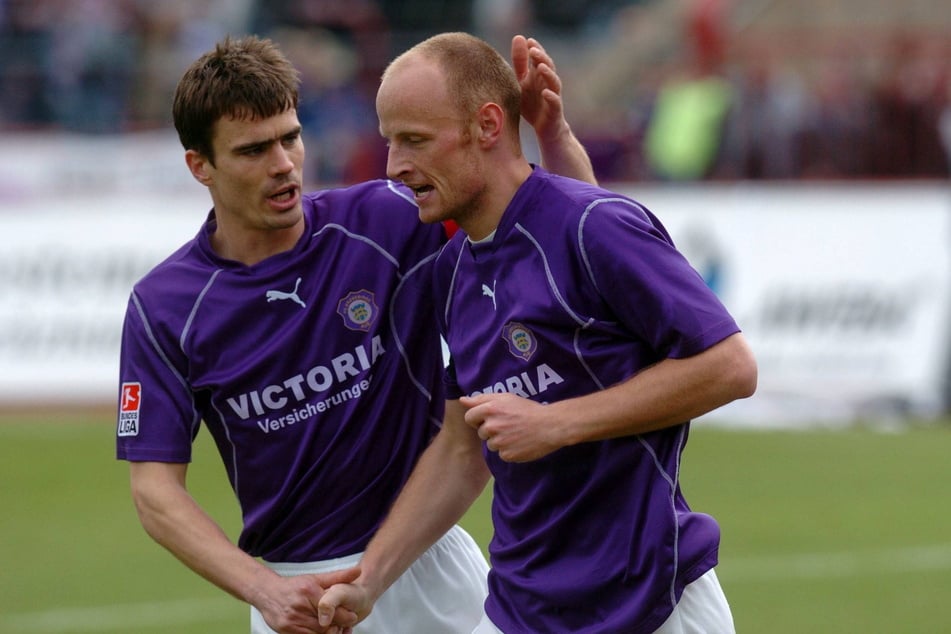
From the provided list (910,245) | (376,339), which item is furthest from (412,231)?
(910,245)

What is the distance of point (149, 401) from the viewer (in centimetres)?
509

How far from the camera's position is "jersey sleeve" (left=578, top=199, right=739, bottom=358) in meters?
4.29

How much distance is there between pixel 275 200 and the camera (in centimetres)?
502

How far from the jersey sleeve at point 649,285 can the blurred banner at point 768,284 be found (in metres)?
10.9

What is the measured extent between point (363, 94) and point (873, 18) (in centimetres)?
717

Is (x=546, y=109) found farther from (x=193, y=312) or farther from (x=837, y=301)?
(x=837, y=301)

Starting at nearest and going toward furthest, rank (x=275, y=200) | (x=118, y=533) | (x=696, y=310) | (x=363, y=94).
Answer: (x=696, y=310) < (x=275, y=200) < (x=118, y=533) < (x=363, y=94)

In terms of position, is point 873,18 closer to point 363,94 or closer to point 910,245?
point 363,94

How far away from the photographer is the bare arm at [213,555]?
15.6 ft

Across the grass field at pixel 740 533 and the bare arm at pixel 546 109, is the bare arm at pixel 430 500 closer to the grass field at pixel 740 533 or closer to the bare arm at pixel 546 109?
the bare arm at pixel 546 109

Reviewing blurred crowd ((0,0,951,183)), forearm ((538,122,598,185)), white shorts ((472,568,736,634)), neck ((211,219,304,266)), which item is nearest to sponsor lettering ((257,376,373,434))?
neck ((211,219,304,266))

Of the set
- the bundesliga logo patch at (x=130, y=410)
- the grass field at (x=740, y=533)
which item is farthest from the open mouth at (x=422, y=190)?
the grass field at (x=740, y=533)

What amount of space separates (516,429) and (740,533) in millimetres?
7315

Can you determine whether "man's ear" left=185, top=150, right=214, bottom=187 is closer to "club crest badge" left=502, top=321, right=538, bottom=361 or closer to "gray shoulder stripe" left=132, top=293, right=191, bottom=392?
"gray shoulder stripe" left=132, top=293, right=191, bottom=392
